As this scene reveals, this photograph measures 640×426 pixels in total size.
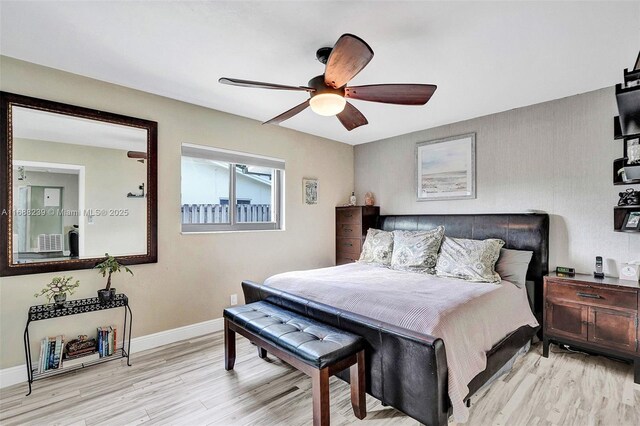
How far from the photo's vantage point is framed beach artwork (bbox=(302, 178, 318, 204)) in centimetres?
443

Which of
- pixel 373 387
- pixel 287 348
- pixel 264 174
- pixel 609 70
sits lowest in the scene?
pixel 373 387

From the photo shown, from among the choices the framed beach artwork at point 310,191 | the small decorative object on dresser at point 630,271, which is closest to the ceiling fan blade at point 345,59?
the framed beach artwork at point 310,191

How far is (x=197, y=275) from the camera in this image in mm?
3379

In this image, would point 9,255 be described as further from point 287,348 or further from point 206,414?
point 287,348

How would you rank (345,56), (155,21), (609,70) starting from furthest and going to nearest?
(609,70)
(155,21)
(345,56)

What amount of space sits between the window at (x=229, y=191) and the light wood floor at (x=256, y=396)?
1.54 meters

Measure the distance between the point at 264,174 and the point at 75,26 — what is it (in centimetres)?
244

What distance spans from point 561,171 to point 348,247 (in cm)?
276

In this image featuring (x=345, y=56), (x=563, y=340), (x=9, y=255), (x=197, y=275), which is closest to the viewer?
(x=345, y=56)

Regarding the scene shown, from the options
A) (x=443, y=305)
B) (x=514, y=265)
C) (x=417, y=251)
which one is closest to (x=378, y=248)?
(x=417, y=251)

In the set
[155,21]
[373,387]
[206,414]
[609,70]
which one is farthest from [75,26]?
[609,70]

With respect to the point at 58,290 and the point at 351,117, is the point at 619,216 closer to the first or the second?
the point at 351,117

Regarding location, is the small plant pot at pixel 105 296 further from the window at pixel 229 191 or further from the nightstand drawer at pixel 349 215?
the nightstand drawer at pixel 349 215

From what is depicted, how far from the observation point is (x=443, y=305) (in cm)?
209
